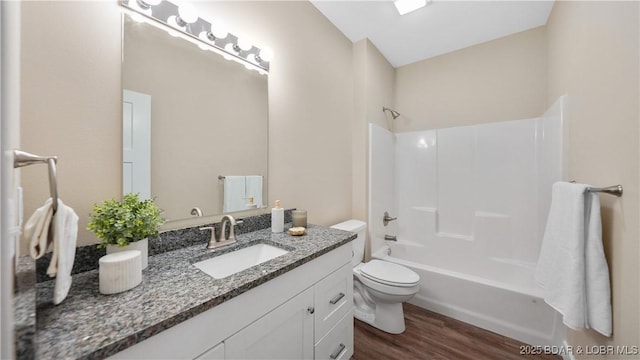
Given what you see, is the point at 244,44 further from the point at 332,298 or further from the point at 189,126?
the point at 332,298

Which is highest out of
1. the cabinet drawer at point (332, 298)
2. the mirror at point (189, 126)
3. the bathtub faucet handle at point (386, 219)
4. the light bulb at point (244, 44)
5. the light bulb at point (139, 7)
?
the light bulb at point (244, 44)

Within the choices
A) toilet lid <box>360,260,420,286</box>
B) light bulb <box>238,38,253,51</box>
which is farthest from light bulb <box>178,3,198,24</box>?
toilet lid <box>360,260,420,286</box>

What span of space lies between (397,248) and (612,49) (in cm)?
227

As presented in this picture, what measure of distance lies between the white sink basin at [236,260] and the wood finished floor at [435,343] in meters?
1.00

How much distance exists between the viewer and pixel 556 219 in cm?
125

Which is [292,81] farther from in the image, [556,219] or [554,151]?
[554,151]

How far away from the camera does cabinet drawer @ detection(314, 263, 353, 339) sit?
1157 millimetres

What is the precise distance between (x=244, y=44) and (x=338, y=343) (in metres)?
1.85

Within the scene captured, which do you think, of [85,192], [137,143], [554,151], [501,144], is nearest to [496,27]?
[501,144]

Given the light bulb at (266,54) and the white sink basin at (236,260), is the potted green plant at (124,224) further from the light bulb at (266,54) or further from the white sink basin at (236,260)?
the light bulb at (266,54)

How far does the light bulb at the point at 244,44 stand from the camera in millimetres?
1366

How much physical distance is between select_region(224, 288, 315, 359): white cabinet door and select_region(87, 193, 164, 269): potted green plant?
1.51 ft

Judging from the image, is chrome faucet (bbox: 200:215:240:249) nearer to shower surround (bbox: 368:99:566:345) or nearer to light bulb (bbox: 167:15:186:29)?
light bulb (bbox: 167:15:186:29)

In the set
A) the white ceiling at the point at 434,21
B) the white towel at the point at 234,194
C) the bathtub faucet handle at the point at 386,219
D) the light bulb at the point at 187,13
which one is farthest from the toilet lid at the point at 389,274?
the white ceiling at the point at 434,21
